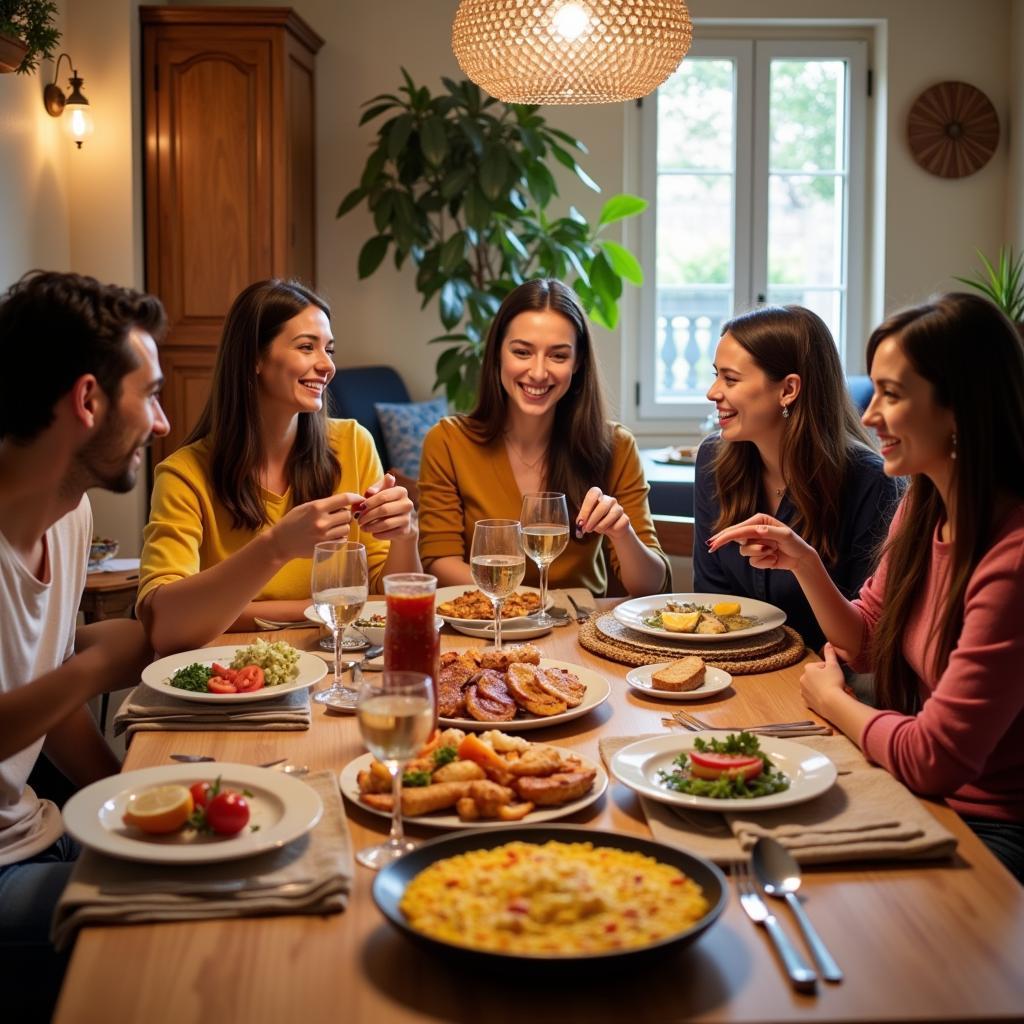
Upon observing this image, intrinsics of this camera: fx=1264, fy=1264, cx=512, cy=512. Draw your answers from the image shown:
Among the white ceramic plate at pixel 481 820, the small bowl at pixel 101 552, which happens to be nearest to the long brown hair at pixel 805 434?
the white ceramic plate at pixel 481 820

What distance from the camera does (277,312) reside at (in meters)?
2.61

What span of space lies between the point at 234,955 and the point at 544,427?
200 centimetres

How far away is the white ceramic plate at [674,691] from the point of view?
5.99 ft

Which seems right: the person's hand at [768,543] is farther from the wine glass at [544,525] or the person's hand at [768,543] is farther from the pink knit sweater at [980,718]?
the pink knit sweater at [980,718]

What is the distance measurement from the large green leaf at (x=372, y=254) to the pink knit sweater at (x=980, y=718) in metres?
4.41

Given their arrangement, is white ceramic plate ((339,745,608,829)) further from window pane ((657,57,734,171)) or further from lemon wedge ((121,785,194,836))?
window pane ((657,57,734,171))

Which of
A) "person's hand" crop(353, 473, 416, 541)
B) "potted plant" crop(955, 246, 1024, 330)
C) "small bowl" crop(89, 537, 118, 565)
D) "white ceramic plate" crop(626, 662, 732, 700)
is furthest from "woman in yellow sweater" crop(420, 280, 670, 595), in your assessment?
"potted plant" crop(955, 246, 1024, 330)

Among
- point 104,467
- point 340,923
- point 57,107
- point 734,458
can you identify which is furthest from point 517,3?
point 57,107

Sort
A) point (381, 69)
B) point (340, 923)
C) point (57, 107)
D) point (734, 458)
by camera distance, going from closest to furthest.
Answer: point (340, 923), point (734, 458), point (57, 107), point (381, 69)

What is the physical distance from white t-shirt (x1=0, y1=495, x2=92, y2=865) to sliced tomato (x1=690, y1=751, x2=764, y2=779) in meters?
0.93

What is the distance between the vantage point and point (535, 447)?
299 centimetres

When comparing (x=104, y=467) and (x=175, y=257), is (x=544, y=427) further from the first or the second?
(x=175, y=257)

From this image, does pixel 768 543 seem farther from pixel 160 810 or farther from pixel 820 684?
pixel 160 810

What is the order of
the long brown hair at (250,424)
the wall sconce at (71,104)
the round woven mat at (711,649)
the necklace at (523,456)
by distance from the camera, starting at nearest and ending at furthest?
the round woven mat at (711,649) → the long brown hair at (250,424) → the necklace at (523,456) → the wall sconce at (71,104)
